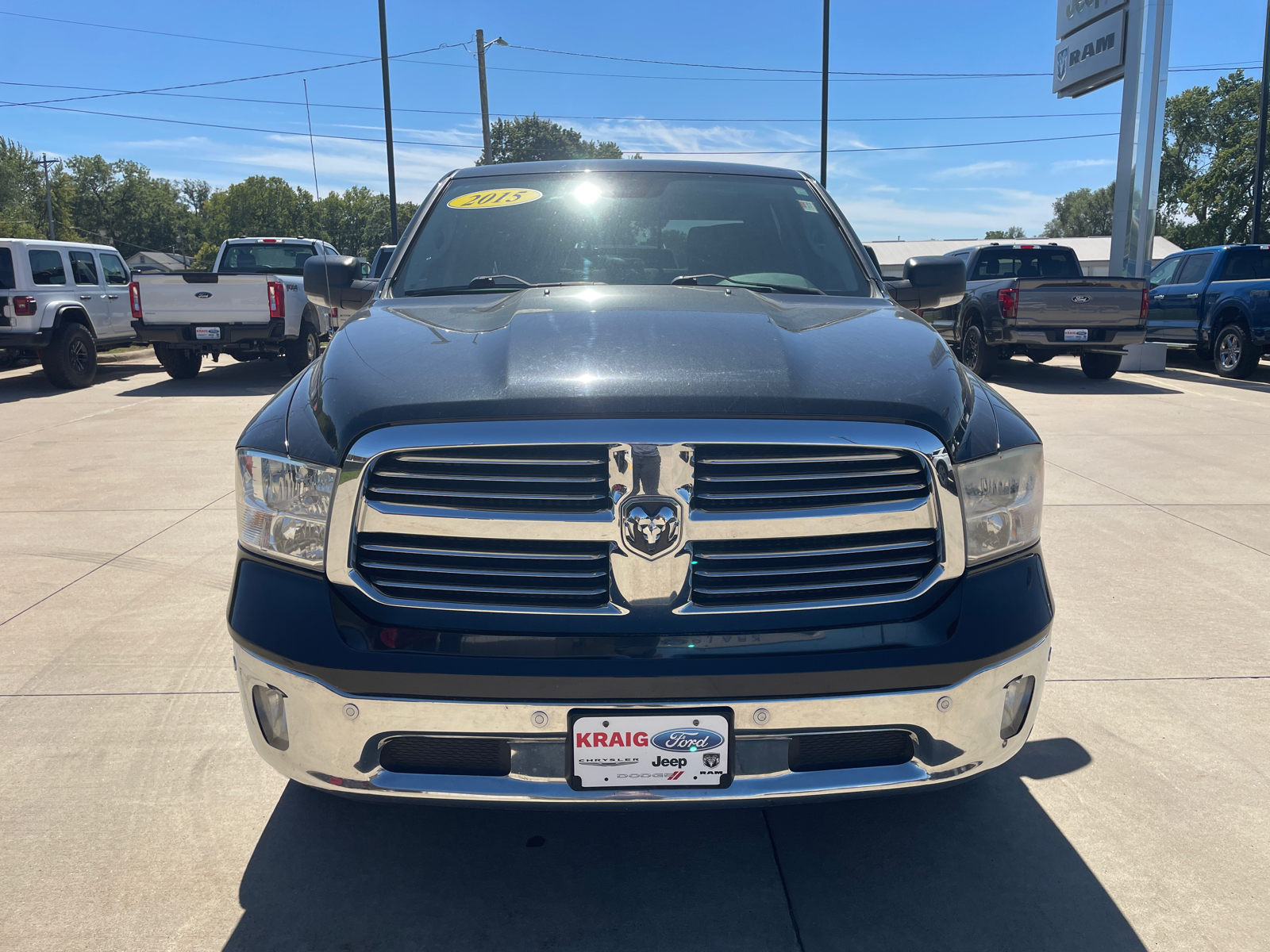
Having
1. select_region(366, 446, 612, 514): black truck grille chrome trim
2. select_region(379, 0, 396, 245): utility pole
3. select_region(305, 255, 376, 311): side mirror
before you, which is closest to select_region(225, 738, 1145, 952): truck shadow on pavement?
select_region(366, 446, 612, 514): black truck grille chrome trim

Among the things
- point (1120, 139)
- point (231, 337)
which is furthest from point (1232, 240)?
point (231, 337)

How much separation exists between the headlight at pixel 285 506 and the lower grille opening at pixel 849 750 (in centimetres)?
104

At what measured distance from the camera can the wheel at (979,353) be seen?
1323 cm

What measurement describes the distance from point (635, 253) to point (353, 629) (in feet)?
6.00

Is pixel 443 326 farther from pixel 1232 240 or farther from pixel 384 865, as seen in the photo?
pixel 1232 240

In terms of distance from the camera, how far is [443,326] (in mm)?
2482

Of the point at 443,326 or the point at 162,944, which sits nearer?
the point at 162,944

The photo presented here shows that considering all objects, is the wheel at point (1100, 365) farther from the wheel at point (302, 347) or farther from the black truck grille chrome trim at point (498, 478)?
the black truck grille chrome trim at point (498, 478)

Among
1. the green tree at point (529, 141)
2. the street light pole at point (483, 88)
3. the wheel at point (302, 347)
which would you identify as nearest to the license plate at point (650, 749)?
the wheel at point (302, 347)

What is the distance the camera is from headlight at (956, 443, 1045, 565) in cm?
205

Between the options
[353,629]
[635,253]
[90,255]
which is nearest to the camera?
[353,629]

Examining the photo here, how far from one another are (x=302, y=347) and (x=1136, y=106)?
Result: 13.0m

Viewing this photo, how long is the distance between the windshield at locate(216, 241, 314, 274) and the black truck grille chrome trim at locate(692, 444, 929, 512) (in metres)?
15.4

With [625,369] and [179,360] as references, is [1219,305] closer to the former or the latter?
[625,369]
